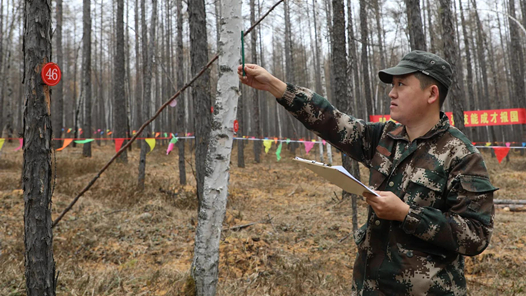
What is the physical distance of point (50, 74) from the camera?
2.38m

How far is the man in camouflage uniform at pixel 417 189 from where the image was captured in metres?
1.41

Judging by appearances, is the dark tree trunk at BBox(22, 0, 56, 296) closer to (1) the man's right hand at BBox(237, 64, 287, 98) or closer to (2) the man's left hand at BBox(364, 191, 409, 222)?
(1) the man's right hand at BBox(237, 64, 287, 98)

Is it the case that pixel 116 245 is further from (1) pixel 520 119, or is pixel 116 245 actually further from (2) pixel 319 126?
(1) pixel 520 119

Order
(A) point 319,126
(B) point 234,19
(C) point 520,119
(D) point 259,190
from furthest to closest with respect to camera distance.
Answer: (C) point 520,119 < (D) point 259,190 < (B) point 234,19 < (A) point 319,126

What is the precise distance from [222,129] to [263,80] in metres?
1.02

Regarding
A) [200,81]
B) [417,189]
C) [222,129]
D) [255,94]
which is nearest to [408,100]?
[417,189]

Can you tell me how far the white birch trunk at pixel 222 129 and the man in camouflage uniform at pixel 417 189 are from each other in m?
1.00

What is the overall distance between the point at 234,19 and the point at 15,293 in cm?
348

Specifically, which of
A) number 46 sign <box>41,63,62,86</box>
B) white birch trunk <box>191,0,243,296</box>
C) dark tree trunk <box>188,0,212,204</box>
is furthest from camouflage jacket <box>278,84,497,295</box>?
dark tree trunk <box>188,0,212,204</box>

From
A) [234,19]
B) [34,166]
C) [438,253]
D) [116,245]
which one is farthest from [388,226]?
[116,245]

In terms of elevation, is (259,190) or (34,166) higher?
(34,166)

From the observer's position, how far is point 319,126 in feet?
6.33

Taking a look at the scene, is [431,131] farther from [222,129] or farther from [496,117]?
[496,117]

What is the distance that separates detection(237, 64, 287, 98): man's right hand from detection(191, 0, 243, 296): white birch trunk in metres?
0.89
